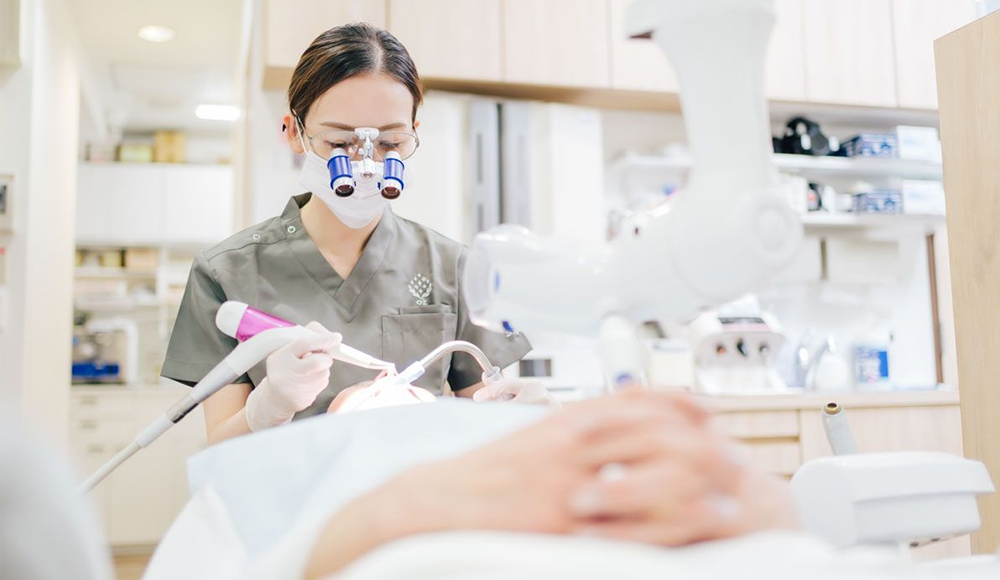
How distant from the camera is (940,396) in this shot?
2.90m

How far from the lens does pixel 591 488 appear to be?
1.66ft

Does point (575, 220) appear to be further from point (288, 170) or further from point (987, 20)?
point (987, 20)

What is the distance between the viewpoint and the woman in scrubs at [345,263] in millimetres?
1344

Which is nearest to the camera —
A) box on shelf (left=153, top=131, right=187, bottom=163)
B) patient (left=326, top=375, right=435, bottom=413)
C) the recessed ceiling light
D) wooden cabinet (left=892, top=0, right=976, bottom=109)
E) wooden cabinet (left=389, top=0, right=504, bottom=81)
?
patient (left=326, top=375, right=435, bottom=413)

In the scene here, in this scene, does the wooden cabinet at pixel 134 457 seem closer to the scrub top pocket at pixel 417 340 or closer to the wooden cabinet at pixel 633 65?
the wooden cabinet at pixel 633 65

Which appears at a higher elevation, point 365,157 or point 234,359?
point 365,157

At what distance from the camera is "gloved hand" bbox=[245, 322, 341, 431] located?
109 cm

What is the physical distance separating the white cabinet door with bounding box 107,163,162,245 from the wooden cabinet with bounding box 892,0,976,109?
4685mm

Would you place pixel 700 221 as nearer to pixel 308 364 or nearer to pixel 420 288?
pixel 308 364

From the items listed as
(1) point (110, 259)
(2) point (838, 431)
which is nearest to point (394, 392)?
(2) point (838, 431)

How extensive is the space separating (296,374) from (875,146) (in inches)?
121

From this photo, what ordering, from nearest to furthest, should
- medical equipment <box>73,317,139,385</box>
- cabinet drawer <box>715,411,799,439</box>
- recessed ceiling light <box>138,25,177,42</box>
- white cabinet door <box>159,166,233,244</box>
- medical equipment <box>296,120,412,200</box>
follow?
medical equipment <box>296,120,412,200</box> → cabinet drawer <box>715,411,799,439</box> → recessed ceiling light <box>138,25,177,42</box> → medical equipment <box>73,317,139,385</box> → white cabinet door <box>159,166,233,244</box>

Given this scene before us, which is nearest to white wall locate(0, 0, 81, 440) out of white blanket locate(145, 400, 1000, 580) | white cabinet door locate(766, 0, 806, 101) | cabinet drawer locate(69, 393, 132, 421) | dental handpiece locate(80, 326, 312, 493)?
cabinet drawer locate(69, 393, 132, 421)

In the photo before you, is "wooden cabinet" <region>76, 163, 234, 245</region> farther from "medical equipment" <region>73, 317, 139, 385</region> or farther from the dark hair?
the dark hair
